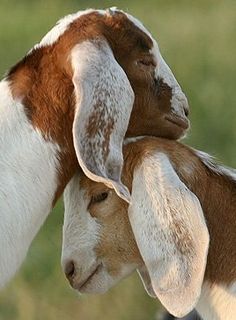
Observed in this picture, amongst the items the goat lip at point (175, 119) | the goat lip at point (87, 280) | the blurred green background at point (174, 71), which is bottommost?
the blurred green background at point (174, 71)

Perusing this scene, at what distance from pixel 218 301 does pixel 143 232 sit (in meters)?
0.40

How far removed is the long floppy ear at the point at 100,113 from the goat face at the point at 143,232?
0.14 m

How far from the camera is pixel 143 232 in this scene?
4.86m

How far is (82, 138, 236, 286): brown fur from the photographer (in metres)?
5.01

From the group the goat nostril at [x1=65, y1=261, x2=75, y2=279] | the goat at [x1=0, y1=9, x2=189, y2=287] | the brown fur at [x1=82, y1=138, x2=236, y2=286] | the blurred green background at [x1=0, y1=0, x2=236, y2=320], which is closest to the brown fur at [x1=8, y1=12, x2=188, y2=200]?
the goat at [x1=0, y1=9, x2=189, y2=287]

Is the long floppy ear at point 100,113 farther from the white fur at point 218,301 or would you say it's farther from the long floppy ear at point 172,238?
the white fur at point 218,301

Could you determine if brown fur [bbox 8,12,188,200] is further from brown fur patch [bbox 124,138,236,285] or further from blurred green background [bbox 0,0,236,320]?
blurred green background [bbox 0,0,236,320]

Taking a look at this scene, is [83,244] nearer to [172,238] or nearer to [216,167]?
[172,238]

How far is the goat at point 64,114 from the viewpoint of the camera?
473 centimetres

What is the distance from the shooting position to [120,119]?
15.8ft

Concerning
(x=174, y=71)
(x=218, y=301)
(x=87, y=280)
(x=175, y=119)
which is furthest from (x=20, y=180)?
(x=174, y=71)

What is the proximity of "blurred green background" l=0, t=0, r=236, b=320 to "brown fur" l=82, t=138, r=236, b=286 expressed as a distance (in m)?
2.67

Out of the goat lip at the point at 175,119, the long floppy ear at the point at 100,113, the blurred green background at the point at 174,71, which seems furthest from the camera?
the blurred green background at the point at 174,71

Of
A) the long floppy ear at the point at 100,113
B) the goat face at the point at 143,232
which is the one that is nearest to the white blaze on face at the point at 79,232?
the goat face at the point at 143,232
